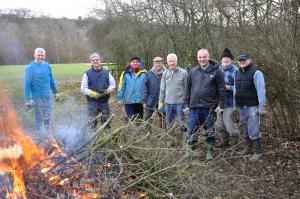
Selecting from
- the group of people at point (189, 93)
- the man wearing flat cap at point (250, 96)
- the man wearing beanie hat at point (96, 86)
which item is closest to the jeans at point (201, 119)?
the group of people at point (189, 93)

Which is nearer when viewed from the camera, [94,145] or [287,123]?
[94,145]

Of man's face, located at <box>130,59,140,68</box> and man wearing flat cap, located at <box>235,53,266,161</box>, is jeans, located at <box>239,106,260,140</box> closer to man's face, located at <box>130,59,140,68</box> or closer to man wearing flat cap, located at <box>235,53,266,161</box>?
man wearing flat cap, located at <box>235,53,266,161</box>

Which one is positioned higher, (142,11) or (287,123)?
(142,11)

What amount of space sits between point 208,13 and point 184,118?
4935 millimetres

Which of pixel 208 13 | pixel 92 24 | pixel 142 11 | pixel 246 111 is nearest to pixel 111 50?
pixel 92 24

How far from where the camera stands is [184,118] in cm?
771

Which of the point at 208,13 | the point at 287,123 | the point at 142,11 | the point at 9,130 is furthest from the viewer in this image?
the point at 142,11

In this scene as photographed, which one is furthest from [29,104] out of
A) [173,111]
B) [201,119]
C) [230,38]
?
[230,38]

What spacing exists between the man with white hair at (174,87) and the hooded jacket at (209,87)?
0.52 m

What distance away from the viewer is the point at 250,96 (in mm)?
6688

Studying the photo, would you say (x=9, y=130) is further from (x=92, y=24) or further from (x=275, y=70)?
(x=92, y=24)

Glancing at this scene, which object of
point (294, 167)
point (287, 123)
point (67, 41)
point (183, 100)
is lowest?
point (294, 167)

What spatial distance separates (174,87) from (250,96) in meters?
1.38

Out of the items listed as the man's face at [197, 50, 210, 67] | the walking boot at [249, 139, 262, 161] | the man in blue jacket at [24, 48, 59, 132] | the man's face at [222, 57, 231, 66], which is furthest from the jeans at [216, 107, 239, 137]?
the man in blue jacket at [24, 48, 59, 132]
